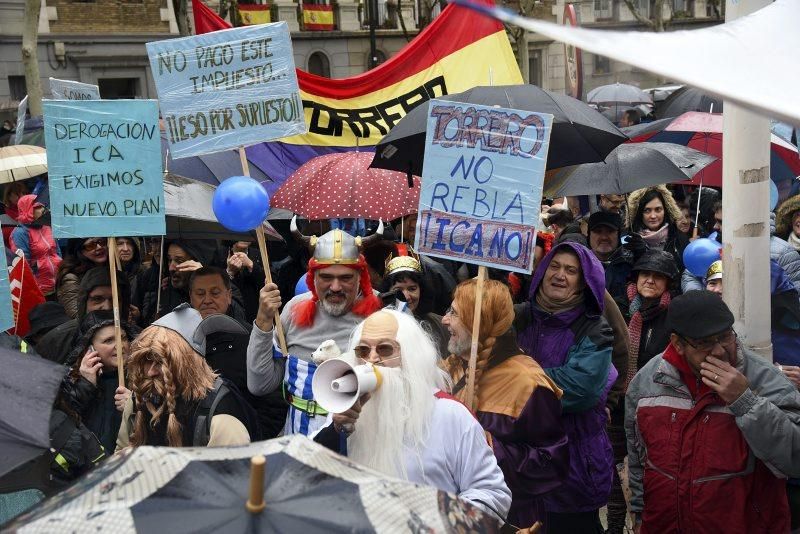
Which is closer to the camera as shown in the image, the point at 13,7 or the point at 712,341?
the point at 712,341

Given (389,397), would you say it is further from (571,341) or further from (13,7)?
(13,7)

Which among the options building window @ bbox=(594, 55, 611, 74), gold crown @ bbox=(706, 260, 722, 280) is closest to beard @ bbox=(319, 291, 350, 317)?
gold crown @ bbox=(706, 260, 722, 280)

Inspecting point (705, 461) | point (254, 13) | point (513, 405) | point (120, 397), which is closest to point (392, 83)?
point (120, 397)

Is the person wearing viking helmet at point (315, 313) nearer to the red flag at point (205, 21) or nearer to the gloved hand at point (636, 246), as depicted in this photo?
the gloved hand at point (636, 246)

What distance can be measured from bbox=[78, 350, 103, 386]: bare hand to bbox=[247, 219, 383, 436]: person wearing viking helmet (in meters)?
0.73

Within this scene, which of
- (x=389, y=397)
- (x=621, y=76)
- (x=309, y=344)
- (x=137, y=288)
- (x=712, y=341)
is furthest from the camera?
(x=621, y=76)

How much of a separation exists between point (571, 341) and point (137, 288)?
352 centimetres

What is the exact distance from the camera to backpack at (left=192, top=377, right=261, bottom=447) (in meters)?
3.55

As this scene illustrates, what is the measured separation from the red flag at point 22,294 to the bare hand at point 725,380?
4132mm

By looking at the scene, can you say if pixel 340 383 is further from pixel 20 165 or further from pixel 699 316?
pixel 20 165

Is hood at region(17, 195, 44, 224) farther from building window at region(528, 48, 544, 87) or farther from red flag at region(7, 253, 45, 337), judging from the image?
building window at region(528, 48, 544, 87)

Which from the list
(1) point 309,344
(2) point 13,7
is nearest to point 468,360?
(1) point 309,344

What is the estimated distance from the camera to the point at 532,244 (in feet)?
13.3

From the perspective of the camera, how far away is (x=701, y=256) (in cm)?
591
